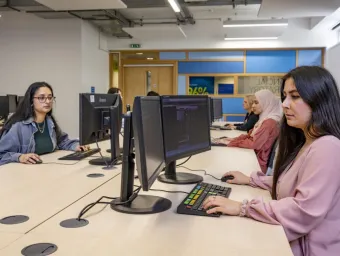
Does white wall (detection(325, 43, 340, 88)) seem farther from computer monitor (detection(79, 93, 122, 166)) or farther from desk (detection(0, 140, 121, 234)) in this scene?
desk (detection(0, 140, 121, 234))

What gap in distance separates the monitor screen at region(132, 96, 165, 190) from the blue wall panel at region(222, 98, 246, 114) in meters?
6.92

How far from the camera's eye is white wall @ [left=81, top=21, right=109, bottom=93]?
7.19m

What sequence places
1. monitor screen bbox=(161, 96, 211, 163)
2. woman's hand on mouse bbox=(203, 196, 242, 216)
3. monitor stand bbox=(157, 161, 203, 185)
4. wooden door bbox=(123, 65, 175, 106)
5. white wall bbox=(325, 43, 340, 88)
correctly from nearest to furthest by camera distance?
1. woman's hand on mouse bbox=(203, 196, 242, 216)
2. monitor screen bbox=(161, 96, 211, 163)
3. monitor stand bbox=(157, 161, 203, 185)
4. white wall bbox=(325, 43, 340, 88)
5. wooden door bbox=(123, 65, 175, 106)

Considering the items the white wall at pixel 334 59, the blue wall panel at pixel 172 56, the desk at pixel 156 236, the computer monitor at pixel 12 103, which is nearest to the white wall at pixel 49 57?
the computer monitor at pixel 12 103

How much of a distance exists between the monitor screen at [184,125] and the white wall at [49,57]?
523 cm

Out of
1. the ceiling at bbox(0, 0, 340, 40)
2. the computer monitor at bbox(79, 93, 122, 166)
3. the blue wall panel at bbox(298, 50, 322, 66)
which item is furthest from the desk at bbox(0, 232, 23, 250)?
the blue wall panel at bbox(298, 50, 322, 66)

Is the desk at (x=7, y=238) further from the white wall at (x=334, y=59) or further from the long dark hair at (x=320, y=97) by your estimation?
the white wall at (x=334, y=59)

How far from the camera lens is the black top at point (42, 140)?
2.88 meters

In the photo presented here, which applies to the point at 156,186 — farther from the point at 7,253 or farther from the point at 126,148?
the point at 7,253

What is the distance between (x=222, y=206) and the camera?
1.42m

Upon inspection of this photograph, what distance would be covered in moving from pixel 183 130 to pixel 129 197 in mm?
502

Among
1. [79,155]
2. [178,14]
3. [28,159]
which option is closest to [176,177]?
[79,155]

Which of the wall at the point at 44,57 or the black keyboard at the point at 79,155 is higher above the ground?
the wall at the point at 44,57

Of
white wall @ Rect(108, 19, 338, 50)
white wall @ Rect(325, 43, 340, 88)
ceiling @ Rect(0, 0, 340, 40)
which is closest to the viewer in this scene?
ceiling @ Rect(0, 0, 340, 40)
